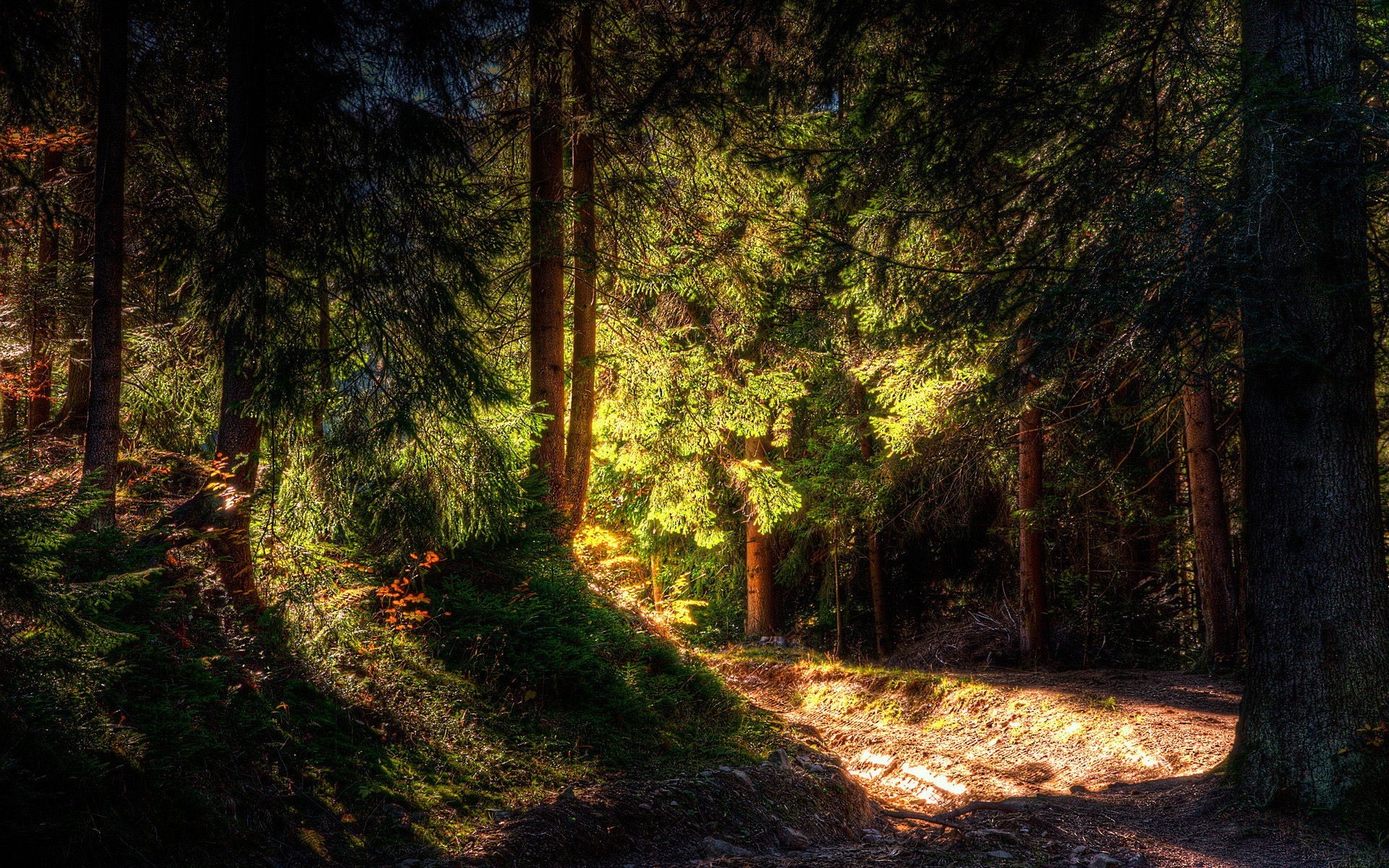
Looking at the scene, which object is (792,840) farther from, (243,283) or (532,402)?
(532,402)

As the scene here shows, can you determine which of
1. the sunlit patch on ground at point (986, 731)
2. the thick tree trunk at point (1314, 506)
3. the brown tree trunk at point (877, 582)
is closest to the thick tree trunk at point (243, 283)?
the sunlit patch on ground at point (986, 731)

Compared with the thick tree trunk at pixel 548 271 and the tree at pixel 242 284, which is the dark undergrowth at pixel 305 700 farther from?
the thick tree trunk at pixel 548 271

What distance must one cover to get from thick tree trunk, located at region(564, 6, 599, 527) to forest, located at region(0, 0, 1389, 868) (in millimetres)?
410

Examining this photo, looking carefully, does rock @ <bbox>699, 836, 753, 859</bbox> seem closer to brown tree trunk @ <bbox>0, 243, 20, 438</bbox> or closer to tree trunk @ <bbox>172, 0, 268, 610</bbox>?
tree trunk @ <bbox>172, 0, 268, 610</bbox>

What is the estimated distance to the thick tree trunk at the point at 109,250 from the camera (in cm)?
563

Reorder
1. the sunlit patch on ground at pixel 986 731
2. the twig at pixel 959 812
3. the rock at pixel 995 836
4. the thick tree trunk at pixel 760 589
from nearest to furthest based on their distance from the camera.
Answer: the rock at pixel 995 836 → the twig at pixel 959 812 → the sunlit patch on ground at pixel 986 731 → the thick tree trunk at pixel 760 589

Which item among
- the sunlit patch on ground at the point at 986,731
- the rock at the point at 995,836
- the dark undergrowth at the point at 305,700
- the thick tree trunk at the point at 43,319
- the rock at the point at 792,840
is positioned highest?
the thick tree trunk at the point at 43,319

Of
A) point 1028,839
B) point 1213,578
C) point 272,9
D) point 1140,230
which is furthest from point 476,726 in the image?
point 1213,578

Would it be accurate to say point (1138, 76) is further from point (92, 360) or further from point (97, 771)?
point (92, 360)

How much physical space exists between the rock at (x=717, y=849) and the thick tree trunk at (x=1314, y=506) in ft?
12.5

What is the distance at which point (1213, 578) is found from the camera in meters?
10.6

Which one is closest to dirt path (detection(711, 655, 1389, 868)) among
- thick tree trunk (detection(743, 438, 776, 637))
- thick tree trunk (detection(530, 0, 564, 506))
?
thick tree trunk (detection(743, 438, 776, 637))

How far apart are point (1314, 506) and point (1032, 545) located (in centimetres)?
638

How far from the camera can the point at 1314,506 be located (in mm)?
5457
